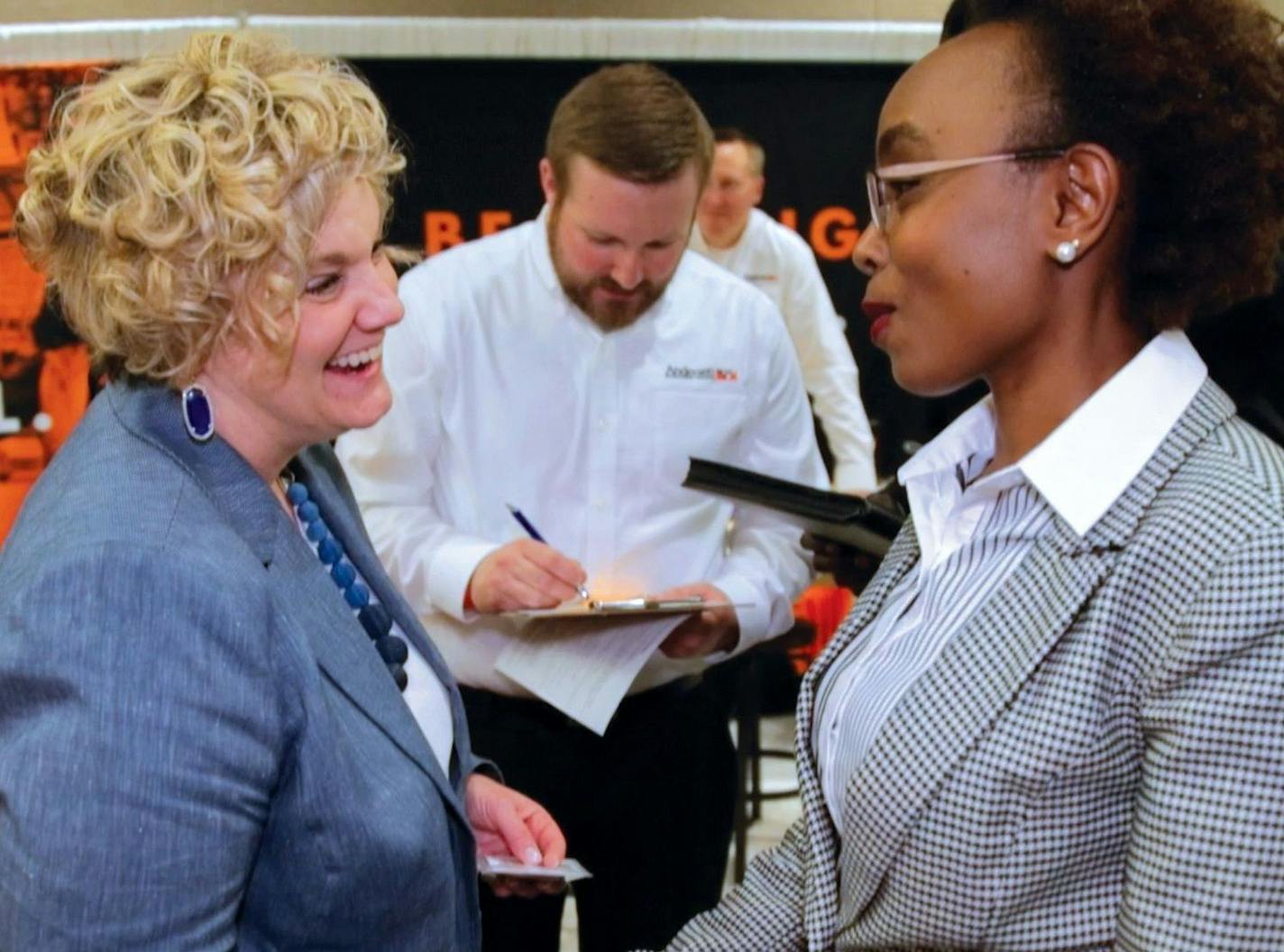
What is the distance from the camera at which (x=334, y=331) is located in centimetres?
142

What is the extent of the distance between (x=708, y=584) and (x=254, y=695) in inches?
58.8

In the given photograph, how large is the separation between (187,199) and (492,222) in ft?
10.8

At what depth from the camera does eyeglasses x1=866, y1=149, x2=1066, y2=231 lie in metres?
1.30

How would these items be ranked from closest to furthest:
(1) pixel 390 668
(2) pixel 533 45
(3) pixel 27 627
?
(3) pixel 27 627 → (1) pixel 390 668 → (2) pixel 533 45

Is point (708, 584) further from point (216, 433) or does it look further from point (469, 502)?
point (216, 433)

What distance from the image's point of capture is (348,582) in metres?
1.63

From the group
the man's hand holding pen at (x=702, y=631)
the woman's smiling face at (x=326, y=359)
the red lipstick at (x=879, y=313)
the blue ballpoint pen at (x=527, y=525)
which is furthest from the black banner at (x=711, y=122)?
the red lipstick at (x=879, y=313)

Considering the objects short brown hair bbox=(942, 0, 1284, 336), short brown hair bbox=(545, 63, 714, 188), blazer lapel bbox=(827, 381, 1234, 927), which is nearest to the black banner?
short brown hair bbox=(545, 63, 714, 188)

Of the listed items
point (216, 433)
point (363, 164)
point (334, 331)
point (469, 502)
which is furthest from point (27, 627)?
point (469, 502)

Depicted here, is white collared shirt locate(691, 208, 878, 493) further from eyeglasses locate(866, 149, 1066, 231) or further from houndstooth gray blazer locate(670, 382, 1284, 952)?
houndstooth gray blazer locate(670, 382, 1284, 952)

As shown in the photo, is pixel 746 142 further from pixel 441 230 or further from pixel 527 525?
pixel 527 525

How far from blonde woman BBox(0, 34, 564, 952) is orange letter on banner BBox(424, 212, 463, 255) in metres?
3.00

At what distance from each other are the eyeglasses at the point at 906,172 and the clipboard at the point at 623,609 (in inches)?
36.7

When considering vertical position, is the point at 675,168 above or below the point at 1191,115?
below
